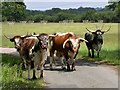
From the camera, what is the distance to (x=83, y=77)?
575 inches

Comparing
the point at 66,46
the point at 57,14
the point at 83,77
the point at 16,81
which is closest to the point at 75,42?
the point at 66,46

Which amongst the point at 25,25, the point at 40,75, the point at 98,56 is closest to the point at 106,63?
the point at 98,56

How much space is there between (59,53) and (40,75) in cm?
317

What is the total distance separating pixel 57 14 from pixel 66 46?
2491cm

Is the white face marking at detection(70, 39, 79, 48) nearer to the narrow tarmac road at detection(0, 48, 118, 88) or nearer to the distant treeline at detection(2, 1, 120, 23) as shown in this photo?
the narrow tarmac road at detection(0, 48, 118, 88)

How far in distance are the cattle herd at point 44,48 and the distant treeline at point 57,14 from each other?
30.4 feet

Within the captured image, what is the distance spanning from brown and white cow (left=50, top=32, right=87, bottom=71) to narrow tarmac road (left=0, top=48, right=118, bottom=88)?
0.55 meters

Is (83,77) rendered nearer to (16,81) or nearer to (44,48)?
(44,48)

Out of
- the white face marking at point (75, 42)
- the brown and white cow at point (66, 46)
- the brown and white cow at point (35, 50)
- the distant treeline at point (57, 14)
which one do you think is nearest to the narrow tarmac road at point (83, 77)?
the brown and white cow at point (66, 46)

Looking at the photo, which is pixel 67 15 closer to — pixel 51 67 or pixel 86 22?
pixel 86 22

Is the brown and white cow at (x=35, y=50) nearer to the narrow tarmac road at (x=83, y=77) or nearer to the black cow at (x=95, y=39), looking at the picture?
the narrow tarmac road at (x=83, y=77)

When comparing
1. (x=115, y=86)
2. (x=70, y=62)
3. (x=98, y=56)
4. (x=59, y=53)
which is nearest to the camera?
(x=115, y=86)

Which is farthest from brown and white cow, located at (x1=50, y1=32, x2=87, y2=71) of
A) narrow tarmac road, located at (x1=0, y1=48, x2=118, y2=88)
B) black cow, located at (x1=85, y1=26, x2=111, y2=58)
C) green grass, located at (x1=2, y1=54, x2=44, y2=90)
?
black cow, located at (x1=85, y1=26, x2=111, y2=58)

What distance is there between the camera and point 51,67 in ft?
56.3
